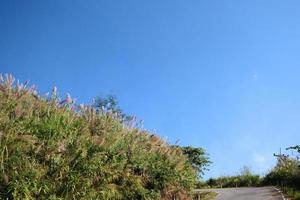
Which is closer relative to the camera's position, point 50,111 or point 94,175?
point 94,175

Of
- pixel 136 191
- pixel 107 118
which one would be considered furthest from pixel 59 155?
pixel 107 118

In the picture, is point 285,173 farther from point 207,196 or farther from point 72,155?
point 72,155

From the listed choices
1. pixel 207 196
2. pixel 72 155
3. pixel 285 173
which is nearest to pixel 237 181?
pixel 285 173

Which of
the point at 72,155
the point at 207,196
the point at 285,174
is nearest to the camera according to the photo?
the point at 72,155

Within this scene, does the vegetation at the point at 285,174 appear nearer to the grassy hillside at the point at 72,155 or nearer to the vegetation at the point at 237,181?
the vegetation at the point at 237,181

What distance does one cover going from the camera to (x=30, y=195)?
28.5 ft

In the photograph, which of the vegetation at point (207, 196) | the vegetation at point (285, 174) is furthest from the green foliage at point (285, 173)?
the vegetation at point (207, 196)

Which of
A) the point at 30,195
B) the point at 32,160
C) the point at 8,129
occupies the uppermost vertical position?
the point at 8,129

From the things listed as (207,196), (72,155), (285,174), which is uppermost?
(285,174)

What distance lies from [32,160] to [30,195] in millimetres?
707

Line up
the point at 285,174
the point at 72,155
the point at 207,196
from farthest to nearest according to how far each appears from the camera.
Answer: the point at 285,174
the point at 207,196
the point at 72,155

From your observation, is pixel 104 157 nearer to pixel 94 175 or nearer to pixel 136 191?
pixel 94 175

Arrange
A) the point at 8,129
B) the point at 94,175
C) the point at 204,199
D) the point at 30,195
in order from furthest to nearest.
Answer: the point at 204,199, the point at 94,175, the point at 8,129, the point at 30,195

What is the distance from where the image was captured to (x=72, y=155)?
32.0 ft
